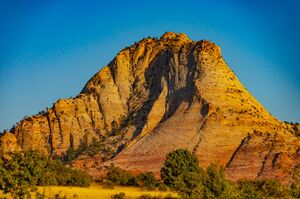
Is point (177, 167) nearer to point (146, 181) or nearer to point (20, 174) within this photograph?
point (146, 181)

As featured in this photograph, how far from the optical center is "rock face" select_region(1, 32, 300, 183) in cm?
9688

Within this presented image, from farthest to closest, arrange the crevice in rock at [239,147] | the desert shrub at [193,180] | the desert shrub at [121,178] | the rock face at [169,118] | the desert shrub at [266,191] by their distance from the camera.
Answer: the rock face at [169,118]
the crevice in rock at [239,147]
the desert shrub at [121,178]
the desert shrub at [266,191]
the desert shrub at [193,180]

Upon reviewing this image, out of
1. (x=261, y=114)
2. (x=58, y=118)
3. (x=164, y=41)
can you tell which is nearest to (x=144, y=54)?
(x=164, y=41)

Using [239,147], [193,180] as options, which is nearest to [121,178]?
[193,180]

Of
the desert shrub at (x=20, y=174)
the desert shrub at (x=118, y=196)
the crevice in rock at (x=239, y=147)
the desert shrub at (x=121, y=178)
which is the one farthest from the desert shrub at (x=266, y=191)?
the crevice in rock at (x=239, y=147)

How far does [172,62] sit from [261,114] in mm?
20561

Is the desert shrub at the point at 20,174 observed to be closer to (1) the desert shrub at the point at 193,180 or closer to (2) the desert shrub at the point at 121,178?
(1) the desert shrub at the point at 193,180

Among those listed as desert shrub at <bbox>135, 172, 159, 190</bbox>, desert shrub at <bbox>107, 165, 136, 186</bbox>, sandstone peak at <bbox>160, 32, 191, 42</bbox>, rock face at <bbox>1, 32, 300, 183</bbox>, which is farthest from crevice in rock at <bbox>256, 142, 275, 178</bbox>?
sandstone peak at <bbox>160, 32, 191, 42</bbox>

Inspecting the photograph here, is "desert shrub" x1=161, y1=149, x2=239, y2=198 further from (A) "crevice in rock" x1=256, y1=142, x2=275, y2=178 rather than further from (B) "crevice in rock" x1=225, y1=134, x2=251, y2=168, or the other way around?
(B) "crevice in rock" x1=225, y1=134, x2=251, y2=168

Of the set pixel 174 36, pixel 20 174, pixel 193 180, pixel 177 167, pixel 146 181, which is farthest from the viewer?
pixel 174 36

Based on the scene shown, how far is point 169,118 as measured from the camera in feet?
361

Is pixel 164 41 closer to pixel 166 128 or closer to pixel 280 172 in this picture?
pixel 166 128

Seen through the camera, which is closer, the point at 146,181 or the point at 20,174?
the point at 20,174

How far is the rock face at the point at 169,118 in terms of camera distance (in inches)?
3814
